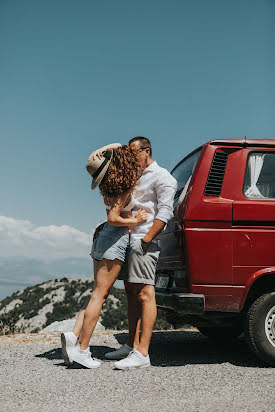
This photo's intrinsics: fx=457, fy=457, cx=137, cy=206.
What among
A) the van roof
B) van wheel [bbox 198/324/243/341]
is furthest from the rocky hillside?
the van roof

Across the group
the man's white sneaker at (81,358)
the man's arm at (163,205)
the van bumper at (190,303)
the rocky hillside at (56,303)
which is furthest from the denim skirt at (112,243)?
the rocky hillside at (56,303)

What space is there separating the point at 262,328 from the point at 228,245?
88cm

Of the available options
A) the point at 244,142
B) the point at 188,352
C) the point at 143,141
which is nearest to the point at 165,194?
the point at 143,141

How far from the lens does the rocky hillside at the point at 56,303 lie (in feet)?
76.5

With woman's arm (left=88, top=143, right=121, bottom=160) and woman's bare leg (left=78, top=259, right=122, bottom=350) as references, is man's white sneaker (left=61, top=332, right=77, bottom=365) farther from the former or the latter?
woman's arm (left=88, top=143, right=121, bottom=160)

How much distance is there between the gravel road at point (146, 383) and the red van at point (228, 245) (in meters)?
0.52

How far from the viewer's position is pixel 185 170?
534cm

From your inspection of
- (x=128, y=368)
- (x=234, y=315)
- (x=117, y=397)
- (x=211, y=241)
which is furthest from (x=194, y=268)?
(x=117, y=397)

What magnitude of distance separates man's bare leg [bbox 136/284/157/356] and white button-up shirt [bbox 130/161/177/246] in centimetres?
48

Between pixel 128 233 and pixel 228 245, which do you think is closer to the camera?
pixel 228 245

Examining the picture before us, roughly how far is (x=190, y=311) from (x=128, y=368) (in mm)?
818

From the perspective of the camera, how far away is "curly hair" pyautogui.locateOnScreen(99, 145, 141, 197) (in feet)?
14.6

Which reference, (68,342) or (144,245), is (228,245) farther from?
(68,342)

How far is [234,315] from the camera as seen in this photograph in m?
4.65
